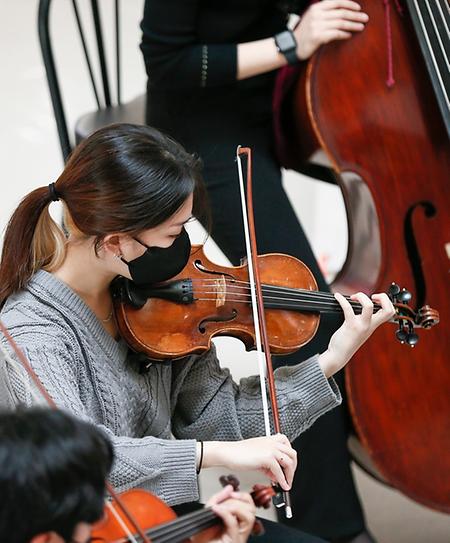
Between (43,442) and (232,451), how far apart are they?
0.37m

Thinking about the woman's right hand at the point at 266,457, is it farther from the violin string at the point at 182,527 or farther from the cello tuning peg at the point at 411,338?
the cello tuning peg at the point at 411,338

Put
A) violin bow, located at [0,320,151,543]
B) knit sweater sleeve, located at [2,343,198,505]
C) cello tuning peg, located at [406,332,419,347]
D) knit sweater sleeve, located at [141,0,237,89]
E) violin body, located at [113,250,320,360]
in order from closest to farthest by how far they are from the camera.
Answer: violin bow, located at [0,320,151,543]
knit sweater sleeve, located at [2,343,198,505]
violin body, located at [113,250,320,360]
cello tuning peg, located at [406,332,419,347]
knit sweater sleeve, located at [141,0,237,89]

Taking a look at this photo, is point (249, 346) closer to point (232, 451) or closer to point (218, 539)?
point (232, 451)

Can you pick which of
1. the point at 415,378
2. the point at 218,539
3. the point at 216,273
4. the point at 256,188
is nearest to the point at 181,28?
the point at 256,188

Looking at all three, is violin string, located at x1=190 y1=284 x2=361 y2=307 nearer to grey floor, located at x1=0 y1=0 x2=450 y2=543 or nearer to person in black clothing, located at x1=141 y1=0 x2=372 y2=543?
person in black clothing, located at x1=141 y1=0 x2=372 y2=543

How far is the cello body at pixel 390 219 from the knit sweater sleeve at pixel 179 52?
0.48ft

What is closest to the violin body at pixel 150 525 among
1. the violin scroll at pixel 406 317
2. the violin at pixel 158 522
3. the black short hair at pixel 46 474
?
the violin at pixel 158 522

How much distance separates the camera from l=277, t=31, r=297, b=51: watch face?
1428mm

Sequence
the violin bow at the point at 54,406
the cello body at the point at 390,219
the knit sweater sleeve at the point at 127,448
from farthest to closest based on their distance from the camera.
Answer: the cello body at the point at 390,219
the knit sweater sleeve at the point at 127,448
the violin bow at the point at 54,406

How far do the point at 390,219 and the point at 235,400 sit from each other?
1.46 ft

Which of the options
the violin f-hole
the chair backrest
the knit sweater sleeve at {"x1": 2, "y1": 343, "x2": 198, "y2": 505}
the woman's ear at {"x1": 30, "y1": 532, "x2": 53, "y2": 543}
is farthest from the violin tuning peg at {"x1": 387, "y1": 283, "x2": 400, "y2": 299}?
the woman's ear at {"x1": 30, "y1": 532, "x2": 53, "y2": 543}

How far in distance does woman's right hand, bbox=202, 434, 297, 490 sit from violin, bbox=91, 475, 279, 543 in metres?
0.10

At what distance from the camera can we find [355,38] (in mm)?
1493

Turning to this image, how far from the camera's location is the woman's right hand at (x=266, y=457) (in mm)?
963
